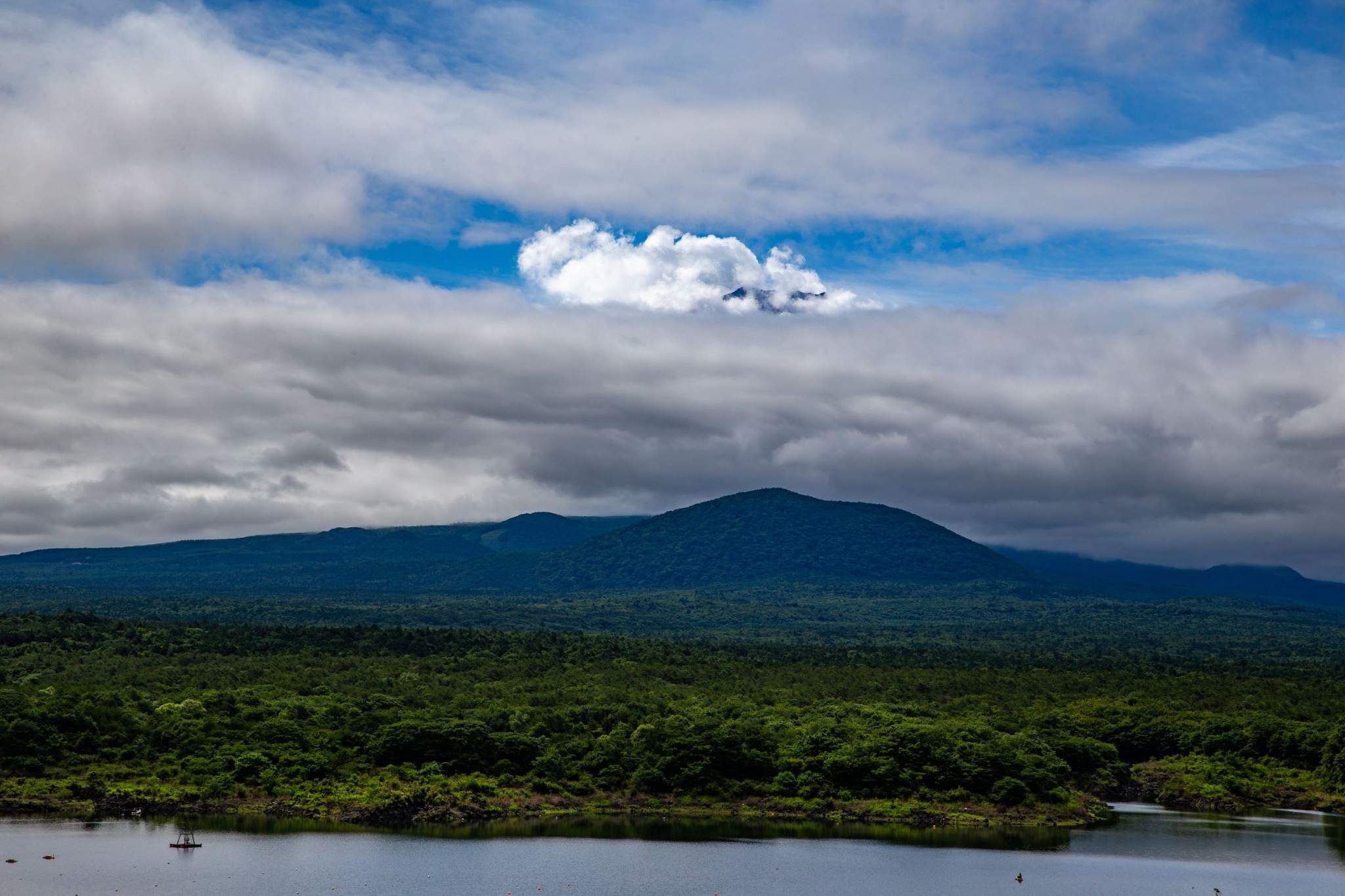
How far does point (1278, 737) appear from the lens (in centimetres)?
11806

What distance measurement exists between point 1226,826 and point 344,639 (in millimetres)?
112005

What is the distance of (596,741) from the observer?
104250 millimetres

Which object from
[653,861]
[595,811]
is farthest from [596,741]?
[653,861]

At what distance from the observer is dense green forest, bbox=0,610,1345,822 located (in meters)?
94.7

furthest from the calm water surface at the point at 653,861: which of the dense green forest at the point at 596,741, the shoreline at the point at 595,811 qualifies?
the dense green forest at the point at 596,741

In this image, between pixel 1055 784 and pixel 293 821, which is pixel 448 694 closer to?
pixel 293 821

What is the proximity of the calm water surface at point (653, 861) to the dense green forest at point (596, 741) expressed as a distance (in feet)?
19.7

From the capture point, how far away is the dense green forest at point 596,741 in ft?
311

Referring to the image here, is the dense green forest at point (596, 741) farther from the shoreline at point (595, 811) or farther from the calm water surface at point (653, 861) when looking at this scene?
the calm water surface at point (653, 861)

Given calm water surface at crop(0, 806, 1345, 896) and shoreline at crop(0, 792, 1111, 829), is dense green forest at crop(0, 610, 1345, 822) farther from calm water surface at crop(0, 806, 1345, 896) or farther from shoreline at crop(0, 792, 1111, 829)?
calm water surface at crop(0, 806, 1345, 896)

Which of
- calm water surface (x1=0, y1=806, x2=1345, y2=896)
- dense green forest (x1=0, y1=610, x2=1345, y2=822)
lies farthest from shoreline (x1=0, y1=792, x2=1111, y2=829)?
calm water surface (x1=0, y1=806, x2=1345, y2=896)

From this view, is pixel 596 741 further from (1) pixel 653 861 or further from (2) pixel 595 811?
(1) pixel 653 861

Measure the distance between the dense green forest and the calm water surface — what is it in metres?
6.01

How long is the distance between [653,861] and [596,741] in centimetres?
2631
